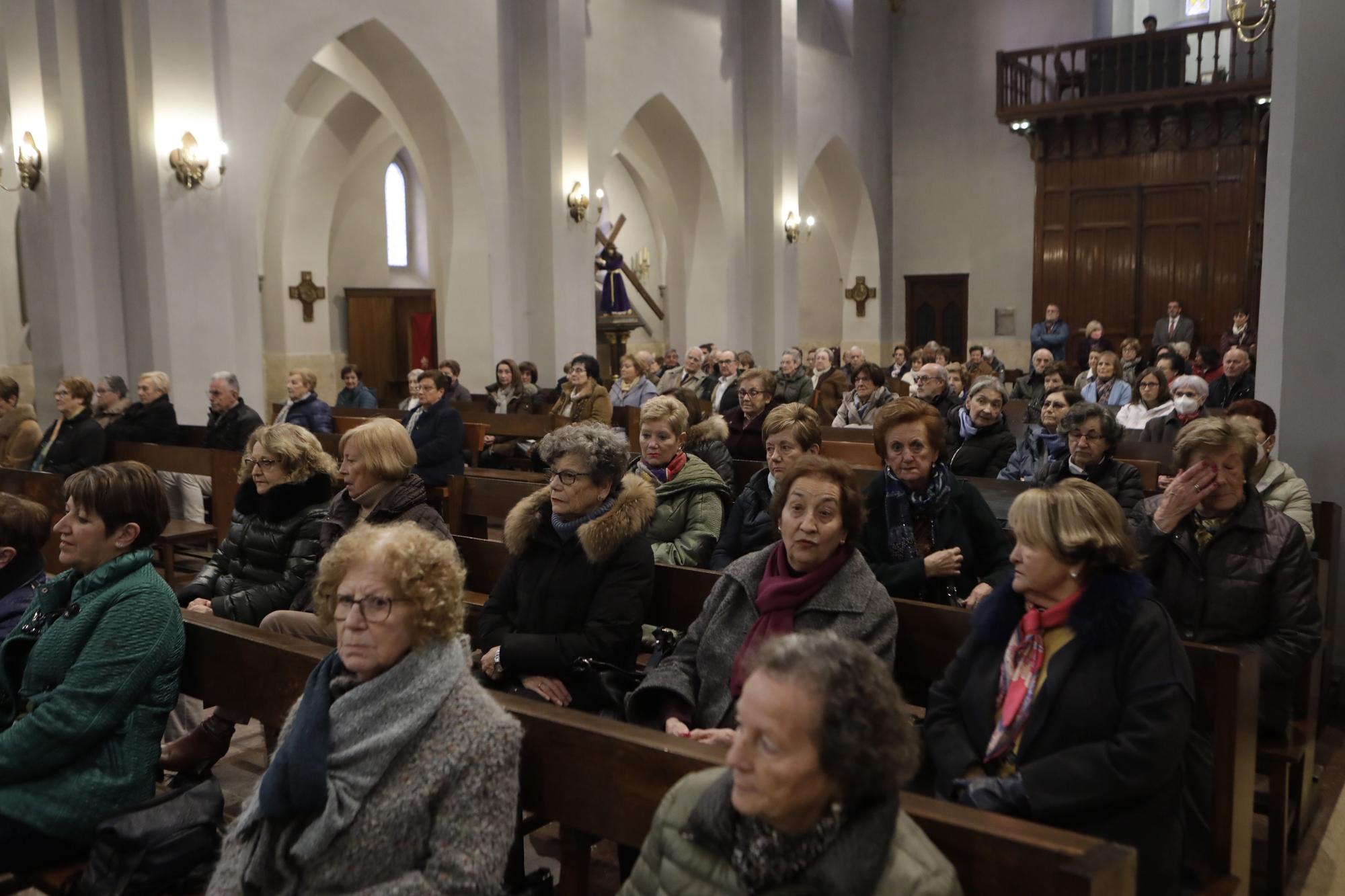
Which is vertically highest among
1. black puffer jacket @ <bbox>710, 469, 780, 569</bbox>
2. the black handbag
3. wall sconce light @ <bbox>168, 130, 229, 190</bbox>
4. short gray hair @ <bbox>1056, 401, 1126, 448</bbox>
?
wall sconce light @ <bbox>168, 130, 229, 190</bbox>

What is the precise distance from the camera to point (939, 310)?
18.9 m

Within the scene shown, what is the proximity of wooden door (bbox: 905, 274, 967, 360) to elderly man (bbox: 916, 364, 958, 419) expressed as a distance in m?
11.9

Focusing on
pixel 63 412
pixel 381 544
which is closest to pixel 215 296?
pixel 63 412

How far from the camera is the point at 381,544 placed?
2.19m

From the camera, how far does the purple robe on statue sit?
17.4 metres

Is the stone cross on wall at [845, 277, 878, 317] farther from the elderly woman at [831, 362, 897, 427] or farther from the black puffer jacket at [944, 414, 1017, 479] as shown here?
the black puffer jacket at [944, 414, 1017, 479]

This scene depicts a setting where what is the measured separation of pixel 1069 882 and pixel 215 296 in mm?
9106

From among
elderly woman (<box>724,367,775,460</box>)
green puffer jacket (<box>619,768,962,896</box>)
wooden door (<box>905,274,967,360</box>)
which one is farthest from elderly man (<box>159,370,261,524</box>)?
wooden door (<box>905,274,967,360</box>)

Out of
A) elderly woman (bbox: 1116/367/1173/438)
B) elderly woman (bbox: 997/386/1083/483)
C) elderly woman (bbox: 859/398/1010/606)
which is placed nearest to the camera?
elderly woman (bbox: 859/398/1010/606)

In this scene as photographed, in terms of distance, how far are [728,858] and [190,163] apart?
8652 millimetres

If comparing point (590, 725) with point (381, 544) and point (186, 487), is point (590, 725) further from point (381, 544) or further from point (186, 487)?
point (186, 487)

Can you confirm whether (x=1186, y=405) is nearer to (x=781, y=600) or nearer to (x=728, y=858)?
(x=781, y=600)

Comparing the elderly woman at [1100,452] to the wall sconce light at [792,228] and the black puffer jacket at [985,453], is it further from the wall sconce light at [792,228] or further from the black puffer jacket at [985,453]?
the wall sconce light at [792,228]

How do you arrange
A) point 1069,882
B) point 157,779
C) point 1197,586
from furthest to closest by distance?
point 1197,586 → point 157,779 → point 1069,882
